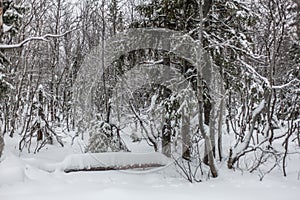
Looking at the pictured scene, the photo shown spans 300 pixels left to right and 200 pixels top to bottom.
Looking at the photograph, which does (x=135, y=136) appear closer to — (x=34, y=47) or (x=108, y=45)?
(x=108, y=45)

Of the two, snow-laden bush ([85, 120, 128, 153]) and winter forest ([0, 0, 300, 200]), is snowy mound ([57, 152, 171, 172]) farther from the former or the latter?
snow-laden bush ([85, 120, 128, 153])

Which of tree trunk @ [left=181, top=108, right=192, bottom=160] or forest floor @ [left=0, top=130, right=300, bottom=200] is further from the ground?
tree trunk @ [left=181, top=108, right=192, bottom=160]

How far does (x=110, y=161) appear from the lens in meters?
7.59

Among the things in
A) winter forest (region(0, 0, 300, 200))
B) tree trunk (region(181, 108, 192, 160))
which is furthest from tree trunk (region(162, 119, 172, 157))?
tree trunk (region(181, 108, 192, 160))

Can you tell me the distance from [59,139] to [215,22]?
269 inches

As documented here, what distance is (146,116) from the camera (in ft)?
29.0

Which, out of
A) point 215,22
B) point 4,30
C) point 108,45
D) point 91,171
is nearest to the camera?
point 4,30

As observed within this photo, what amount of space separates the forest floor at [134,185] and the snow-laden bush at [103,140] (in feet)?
4.91

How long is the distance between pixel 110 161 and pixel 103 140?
3.74 feet

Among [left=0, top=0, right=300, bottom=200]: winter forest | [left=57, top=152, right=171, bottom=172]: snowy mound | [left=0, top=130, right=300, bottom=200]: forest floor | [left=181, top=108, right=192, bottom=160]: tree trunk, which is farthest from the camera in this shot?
[left=181, top=108, right=192, bottom=160]: tree trunk

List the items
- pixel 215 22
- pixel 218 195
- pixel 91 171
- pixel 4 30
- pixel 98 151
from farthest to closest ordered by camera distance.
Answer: pixel 98 151 → pixel 215 22 → pixel 91 171 → pixel 4 30 → pixel 218 195

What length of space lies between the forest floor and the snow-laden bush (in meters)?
1.50

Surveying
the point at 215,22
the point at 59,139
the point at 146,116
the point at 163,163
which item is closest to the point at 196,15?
the point at 215,22

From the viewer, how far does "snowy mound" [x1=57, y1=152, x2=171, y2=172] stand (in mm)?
7273
